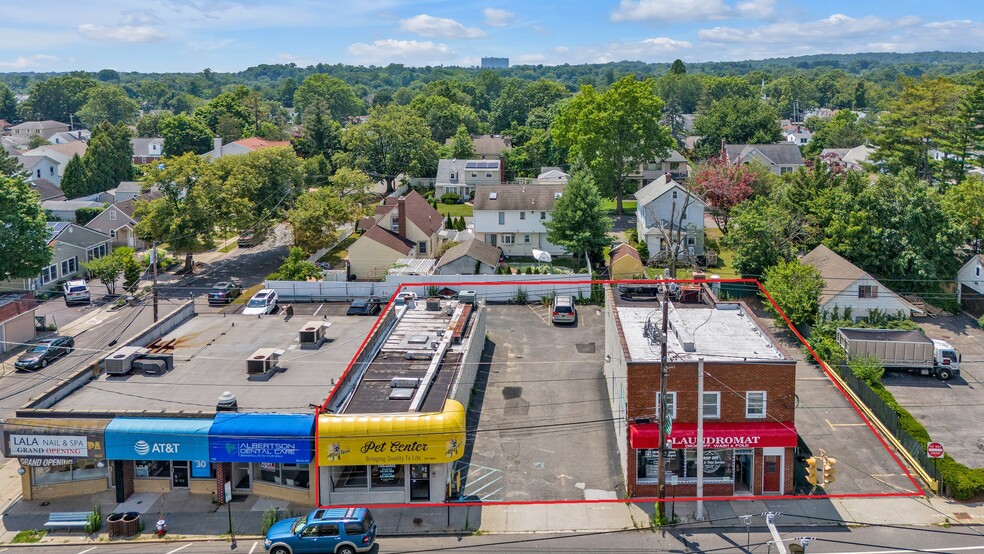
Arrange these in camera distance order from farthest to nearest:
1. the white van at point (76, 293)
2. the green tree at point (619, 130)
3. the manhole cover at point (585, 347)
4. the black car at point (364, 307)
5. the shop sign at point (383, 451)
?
the green tree at point (619, 130), the white van at point (76, 293), the black car at point (364, 307), the manhole cover at point (585, 347), the shop sign at point (383, 451)

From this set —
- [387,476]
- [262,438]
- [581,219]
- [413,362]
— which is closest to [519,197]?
[581,219]

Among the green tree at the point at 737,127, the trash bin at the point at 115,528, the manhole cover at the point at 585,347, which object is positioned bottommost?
the trash bin at the point at 115,528

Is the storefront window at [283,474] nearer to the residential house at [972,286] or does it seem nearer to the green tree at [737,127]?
the residential house at [972,286]

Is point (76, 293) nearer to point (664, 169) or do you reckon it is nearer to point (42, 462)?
point (42, 462)

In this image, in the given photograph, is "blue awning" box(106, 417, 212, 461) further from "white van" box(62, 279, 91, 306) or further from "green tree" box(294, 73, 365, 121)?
"green tree" box(294, 73, 365, 121)

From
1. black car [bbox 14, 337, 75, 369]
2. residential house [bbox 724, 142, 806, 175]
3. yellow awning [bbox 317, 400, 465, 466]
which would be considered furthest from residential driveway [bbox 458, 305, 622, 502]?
residential house [bbox 724, 142, 806, 175]

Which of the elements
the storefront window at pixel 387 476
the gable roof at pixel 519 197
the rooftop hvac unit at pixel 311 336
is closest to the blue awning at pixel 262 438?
the storefront window at pixel 387 476
